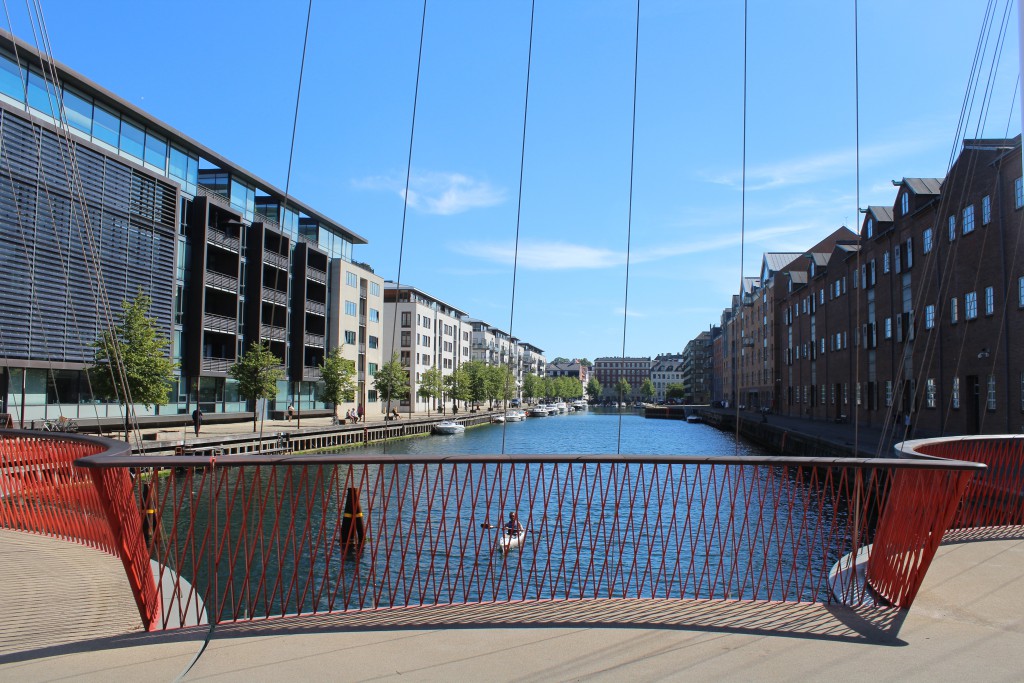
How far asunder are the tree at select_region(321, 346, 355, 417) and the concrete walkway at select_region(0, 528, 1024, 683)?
49.4 m

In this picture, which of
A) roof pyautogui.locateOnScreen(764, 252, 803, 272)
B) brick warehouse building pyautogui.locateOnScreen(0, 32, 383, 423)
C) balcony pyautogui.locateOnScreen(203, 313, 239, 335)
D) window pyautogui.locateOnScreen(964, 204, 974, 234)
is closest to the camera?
brick warehouse building pyautogui.locateOnScreen(0, 32, 383, 423)

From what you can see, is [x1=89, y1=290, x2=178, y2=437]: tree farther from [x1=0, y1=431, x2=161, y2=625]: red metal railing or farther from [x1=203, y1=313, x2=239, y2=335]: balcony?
[x1=0, y1=431, x2=161, y2=625]: red metal railing

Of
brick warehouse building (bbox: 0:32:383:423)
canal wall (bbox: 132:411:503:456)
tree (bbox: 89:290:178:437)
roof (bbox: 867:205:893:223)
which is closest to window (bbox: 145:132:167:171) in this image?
brick warehouse building (bbox: 0:32:383:423)

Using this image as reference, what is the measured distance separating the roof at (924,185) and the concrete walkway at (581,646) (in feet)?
118

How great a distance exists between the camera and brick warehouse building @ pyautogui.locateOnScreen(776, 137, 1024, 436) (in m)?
26.2

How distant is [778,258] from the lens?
78000 millimetres

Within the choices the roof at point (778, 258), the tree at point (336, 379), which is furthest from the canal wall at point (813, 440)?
the tree at point (336, 379)

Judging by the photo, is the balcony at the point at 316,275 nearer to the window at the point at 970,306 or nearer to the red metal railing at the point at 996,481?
the window at the point at 970,306

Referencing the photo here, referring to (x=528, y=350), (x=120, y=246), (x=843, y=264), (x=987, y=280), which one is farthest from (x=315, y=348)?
(x=528, y=350)

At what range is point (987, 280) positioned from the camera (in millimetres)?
28484

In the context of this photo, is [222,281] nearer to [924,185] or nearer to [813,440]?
[813,440]

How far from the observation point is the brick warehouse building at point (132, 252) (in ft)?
92.6

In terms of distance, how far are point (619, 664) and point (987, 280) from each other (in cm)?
3015

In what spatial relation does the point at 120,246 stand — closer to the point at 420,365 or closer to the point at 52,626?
the point at 52,626
